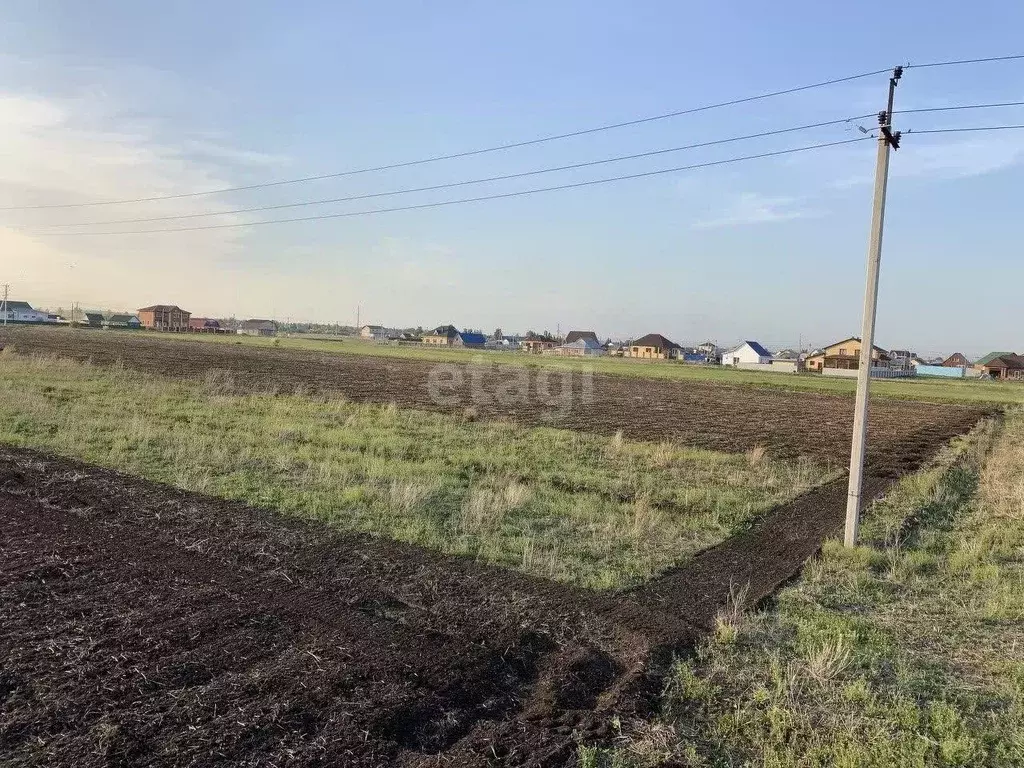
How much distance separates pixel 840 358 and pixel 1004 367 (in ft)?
126

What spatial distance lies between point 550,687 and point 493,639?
0.78 meters

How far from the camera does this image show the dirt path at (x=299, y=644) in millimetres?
3697

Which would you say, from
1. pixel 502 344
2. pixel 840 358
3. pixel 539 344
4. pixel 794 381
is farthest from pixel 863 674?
pixel 502 344

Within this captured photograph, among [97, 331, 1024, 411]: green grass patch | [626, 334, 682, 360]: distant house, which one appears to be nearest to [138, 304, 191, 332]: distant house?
[97, 331, 1024, 411]: green grass patch

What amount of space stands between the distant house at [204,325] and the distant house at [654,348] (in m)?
91.3

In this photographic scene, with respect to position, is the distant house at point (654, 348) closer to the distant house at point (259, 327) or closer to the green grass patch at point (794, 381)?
the green grass patch at point (794, 381)

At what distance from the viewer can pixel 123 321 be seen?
16000 cm

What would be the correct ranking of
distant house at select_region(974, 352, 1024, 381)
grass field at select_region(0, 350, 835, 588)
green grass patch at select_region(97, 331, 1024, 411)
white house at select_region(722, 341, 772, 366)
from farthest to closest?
white house at select_region(722, 341, 772, 366)
distant house at select_region(974, 352, 1024, 381)
green grass patch at select_region(97, 331, 1024, 411)
grass field at select_region(0, 350, 835, 588)

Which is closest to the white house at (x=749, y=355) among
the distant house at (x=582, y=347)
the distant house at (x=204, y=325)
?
the distant house at (x=582, y=347)

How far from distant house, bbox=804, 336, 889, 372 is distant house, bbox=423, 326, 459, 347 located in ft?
248

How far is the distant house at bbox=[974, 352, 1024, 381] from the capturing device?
11719cm

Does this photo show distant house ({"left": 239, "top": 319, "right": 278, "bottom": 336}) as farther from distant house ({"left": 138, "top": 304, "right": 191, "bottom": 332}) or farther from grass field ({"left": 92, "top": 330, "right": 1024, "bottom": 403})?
grass field ({"left": 92, "top": 330, "right": 1024, "bottom": 403})

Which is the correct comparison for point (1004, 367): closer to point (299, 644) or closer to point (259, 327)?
point (299, 644)

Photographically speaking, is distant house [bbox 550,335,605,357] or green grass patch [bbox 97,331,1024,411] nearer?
green grass patch [bbox 97,331,1024,411]
